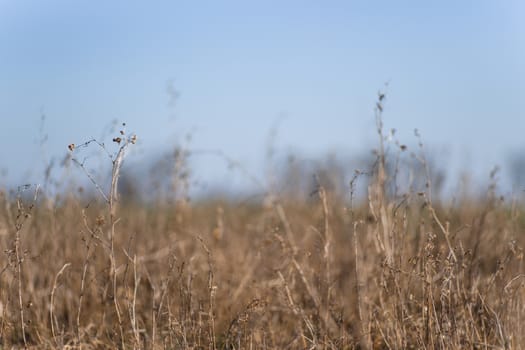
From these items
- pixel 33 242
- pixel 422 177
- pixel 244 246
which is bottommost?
pixel 244 246

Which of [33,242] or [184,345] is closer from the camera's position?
[184,345]

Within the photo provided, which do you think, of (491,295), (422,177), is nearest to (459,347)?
(491,295)

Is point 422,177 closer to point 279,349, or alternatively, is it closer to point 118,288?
point 279,349

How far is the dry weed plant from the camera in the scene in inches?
111

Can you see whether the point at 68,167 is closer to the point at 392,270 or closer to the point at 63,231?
the point at 63,231

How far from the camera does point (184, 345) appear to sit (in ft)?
9.13

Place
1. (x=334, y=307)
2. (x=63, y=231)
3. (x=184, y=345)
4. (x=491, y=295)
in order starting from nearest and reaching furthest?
(x=184, y=345), (x=334, y=307), (x=491, y=295), (x=63, y=231)

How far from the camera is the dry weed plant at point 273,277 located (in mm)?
2824

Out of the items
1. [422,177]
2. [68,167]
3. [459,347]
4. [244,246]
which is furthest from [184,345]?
[244,246]

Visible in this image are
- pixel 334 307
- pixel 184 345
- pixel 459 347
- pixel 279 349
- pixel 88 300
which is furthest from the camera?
pixel 88 300

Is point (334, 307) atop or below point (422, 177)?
below

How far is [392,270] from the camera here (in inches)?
111

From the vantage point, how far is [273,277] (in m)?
4.44

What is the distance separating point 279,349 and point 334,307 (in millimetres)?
431
